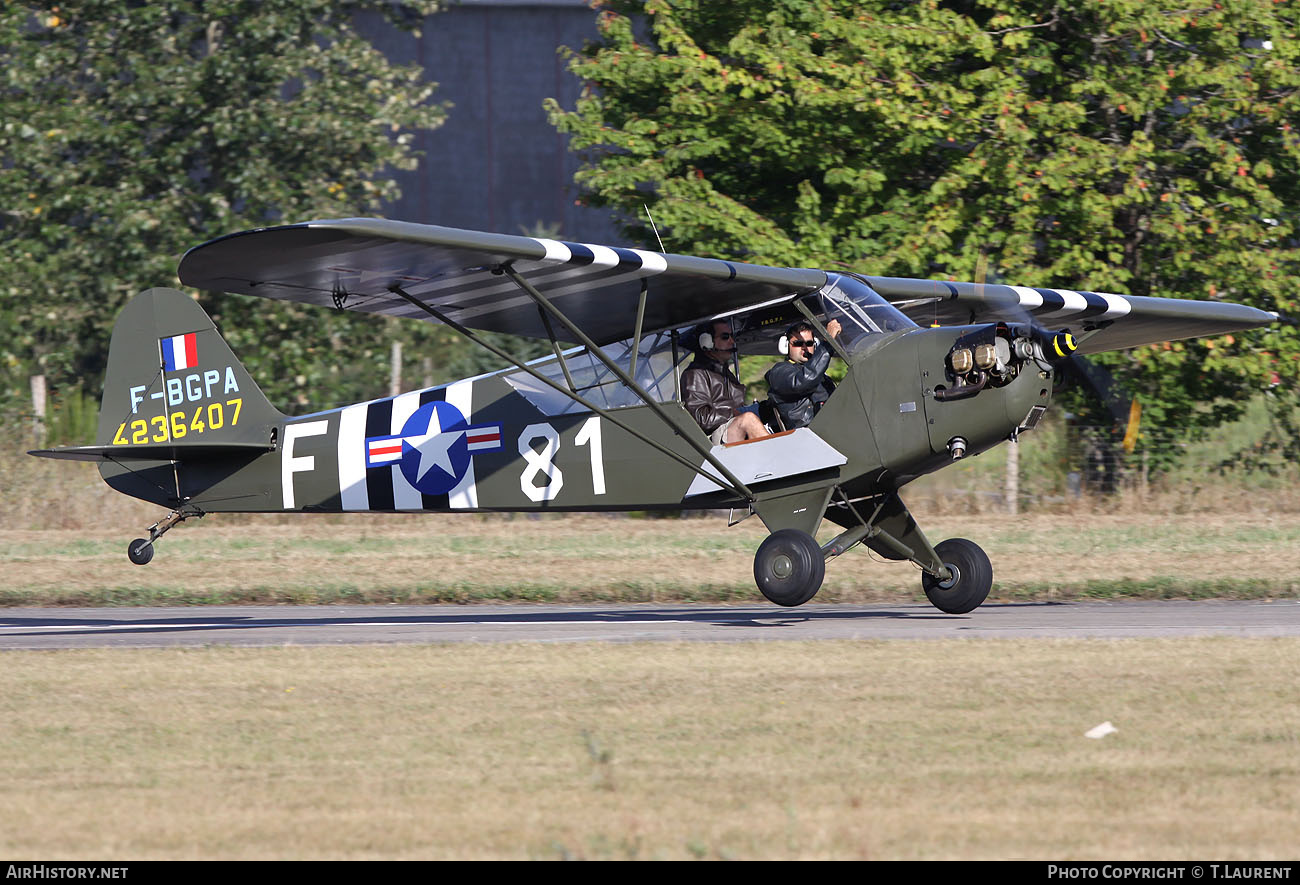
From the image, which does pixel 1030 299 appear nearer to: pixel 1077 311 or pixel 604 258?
pixel 1077 311

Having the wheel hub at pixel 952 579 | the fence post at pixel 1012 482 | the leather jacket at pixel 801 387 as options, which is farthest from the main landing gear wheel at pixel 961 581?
the fence post at pixel 1012 482

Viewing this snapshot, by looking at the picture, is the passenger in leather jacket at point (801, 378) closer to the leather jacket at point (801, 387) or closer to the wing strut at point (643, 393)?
the leather jacket at point (801, 387)

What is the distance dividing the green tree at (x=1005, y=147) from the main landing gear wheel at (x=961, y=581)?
32.2 ft

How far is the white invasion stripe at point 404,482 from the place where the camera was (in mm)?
13246

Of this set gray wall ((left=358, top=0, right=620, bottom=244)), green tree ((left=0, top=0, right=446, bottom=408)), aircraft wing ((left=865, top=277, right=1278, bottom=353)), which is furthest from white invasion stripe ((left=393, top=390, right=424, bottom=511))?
gray wall ((left=358, top=0, right=620, bottom=244))

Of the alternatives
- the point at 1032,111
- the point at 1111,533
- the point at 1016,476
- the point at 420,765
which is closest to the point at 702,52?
the point at 1032,111

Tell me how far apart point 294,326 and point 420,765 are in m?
20.1

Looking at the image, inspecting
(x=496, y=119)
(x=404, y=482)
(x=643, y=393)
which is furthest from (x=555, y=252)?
(x=496, y=119)

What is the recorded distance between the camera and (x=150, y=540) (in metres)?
13.5

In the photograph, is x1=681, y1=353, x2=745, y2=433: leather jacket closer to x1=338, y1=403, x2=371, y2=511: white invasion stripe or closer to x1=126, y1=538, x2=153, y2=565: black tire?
x1=338, y1=403, x2=371, y2=511: white invasion stripe

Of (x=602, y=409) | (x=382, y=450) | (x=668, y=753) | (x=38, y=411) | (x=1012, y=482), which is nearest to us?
(x=668, y=753)

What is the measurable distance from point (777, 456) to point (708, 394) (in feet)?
2.76

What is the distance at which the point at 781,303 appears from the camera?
1202cm

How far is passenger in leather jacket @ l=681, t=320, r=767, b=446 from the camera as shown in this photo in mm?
12109
